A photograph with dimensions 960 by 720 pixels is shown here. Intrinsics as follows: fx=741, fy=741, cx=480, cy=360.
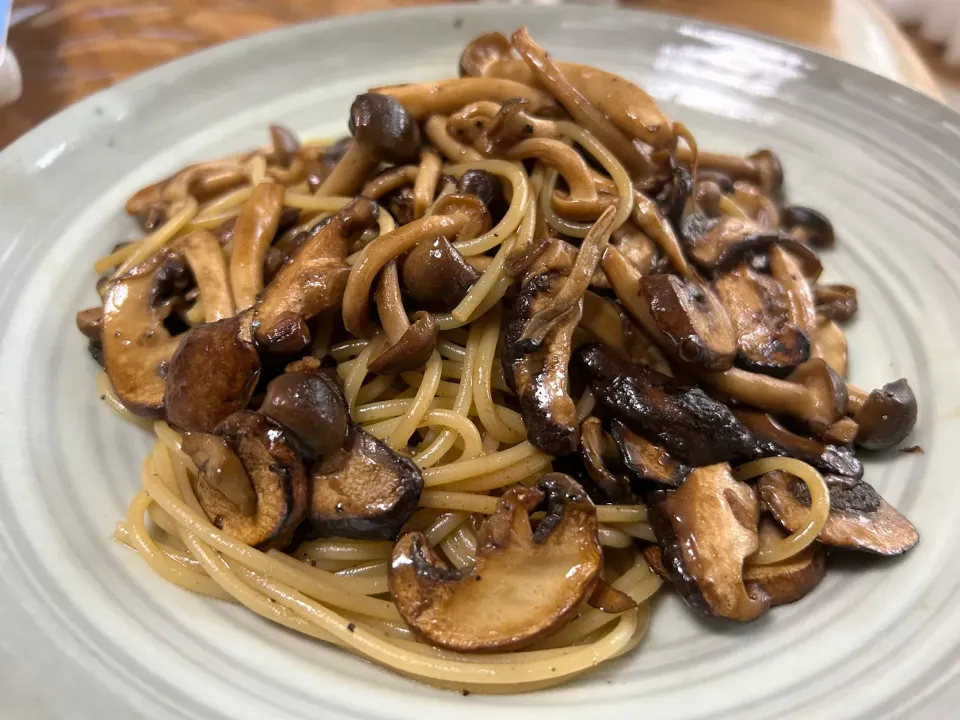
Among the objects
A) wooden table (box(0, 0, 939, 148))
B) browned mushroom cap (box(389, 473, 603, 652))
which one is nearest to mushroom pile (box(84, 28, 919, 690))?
browned mushroom cap (box(389, 473, 603, 652))

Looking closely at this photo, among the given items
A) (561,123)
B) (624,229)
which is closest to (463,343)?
(624,229)

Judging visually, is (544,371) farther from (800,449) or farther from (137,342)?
(137,342)

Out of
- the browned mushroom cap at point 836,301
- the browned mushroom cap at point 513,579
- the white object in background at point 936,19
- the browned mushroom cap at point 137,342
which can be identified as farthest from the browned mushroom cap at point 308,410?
the white object in background at point 936,19

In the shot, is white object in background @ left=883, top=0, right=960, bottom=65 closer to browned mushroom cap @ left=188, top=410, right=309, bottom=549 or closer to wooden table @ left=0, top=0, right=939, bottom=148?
wooden table @ left=0, top=0, right=939, bottom=148

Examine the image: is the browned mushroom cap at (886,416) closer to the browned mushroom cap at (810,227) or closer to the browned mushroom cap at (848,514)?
the browned mushroom cap at (848,514)

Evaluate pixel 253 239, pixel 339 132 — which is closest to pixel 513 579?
pixel 253 239
